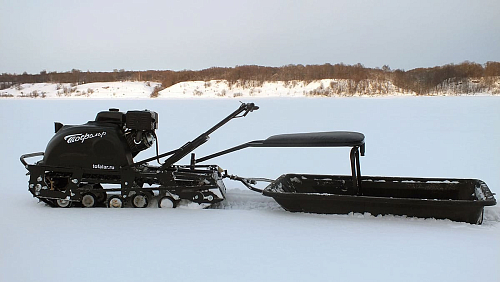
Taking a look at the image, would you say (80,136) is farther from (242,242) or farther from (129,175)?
(242,242)

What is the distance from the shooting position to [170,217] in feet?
9.52

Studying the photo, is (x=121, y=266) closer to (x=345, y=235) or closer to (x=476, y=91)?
(x=345, y=235)

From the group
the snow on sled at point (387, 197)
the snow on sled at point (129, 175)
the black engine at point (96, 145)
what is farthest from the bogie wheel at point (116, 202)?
the snow on sled at point (387, 197)

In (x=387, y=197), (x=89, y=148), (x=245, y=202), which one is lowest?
(x=245, y=202)

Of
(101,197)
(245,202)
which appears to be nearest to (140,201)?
(101,197)

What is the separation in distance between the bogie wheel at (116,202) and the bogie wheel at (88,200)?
0.43ft

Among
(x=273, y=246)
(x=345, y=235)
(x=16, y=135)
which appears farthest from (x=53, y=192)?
(x=16, y=135)

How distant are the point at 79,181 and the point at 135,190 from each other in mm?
447

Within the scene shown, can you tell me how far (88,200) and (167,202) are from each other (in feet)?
2.07

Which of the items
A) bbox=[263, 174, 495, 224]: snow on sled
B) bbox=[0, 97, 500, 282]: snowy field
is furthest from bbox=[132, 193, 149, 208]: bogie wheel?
bbox=[263, 174, 495, 224]: snow on sled

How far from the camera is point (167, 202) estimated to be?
3.13m

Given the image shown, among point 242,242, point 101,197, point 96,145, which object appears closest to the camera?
point 242,242

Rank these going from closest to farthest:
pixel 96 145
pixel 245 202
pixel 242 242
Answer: pixel 242 242 → pixel 96 145 → pixel 245 202

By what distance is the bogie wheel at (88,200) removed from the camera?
3166 mm
